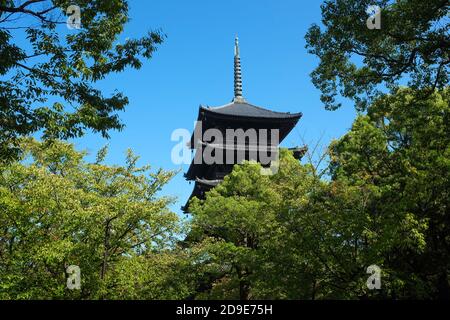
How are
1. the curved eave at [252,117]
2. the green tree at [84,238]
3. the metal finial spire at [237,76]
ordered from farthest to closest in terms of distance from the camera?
1. the metal finial spire at [237,76]
2. the curved eave at [252,117]
3. the green tree at [84,238]

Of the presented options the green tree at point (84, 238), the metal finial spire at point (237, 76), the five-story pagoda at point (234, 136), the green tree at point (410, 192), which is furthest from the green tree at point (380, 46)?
the metal finial spire at point (237, 76)

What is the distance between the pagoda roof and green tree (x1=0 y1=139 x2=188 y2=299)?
13223 mm

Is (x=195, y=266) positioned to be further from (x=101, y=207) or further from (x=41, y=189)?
(x=41, y=189)

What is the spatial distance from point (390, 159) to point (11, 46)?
39.5 feet

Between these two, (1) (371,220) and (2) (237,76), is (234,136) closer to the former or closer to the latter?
(2) (237,76)

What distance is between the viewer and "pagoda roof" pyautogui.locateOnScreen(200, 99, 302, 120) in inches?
1198

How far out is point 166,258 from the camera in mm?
17062

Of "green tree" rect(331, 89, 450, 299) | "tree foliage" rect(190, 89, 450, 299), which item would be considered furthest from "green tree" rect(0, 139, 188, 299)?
"green tree" rect(331, 89, 450, 299)

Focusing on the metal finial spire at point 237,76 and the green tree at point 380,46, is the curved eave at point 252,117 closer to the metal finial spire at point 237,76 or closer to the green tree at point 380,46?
the metal finial spire at point 237,76

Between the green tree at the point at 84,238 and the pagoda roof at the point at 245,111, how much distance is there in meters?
13.2

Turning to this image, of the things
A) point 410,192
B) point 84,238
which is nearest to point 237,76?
point 84,238

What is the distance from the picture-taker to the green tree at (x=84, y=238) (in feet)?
45.9

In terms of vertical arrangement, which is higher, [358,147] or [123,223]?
[358,147]
